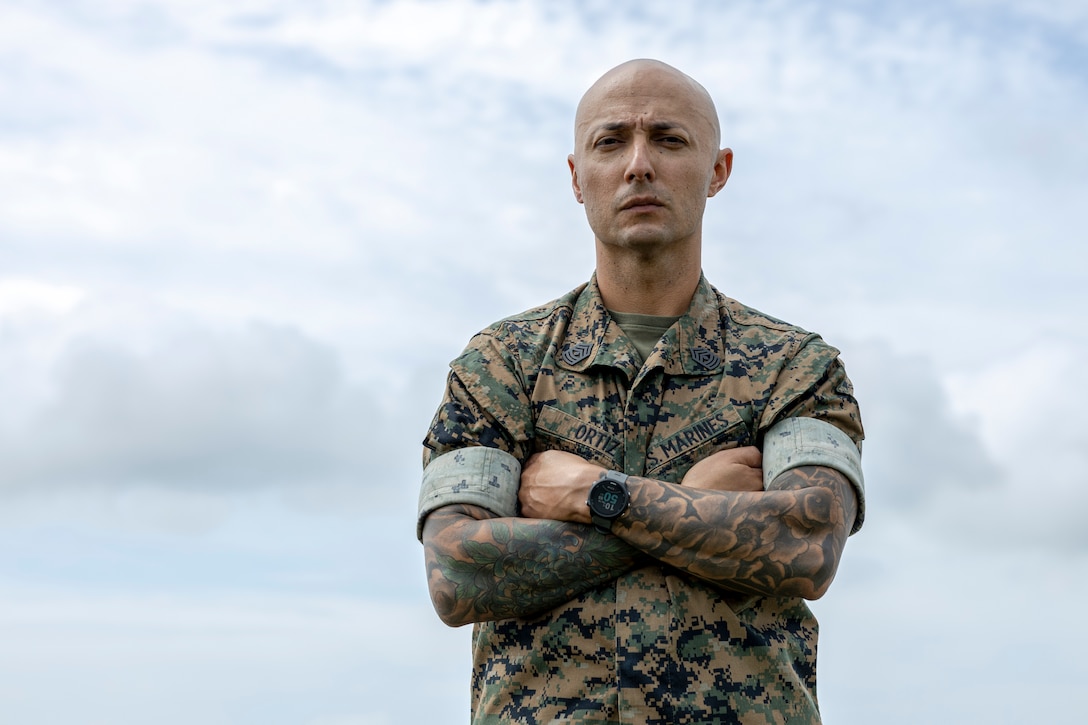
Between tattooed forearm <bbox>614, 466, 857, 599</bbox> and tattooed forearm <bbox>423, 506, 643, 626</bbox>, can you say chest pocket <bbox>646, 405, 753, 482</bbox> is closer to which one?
tattooed forearm <bbox>614, 466, 857, 599</bbox>

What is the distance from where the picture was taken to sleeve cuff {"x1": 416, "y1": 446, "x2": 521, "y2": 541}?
22.4ft

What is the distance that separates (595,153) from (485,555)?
93.5 inches

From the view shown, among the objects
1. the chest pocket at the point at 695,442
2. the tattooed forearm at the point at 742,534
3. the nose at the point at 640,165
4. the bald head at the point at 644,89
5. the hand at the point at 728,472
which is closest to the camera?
the tattooed forearm at the point at 742,534

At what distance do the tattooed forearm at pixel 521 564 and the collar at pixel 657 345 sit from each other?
1.08 metres

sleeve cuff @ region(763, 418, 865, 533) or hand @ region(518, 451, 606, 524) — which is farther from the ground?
sleeve cuff @ region(763, 418, 865, 533)

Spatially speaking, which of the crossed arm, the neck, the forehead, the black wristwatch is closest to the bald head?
the forehead

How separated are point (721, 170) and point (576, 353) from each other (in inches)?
60.0

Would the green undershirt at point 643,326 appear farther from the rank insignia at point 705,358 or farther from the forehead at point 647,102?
the forehead at point 647,102

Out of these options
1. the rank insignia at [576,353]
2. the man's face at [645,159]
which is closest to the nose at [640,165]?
the man's face at [645,159]

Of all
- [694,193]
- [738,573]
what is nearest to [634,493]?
[738,573]

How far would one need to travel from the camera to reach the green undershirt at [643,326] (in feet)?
24.8

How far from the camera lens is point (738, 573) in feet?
21.3

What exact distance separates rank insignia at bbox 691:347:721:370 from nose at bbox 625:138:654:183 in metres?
0.98

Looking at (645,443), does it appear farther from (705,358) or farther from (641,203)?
(641,203)
